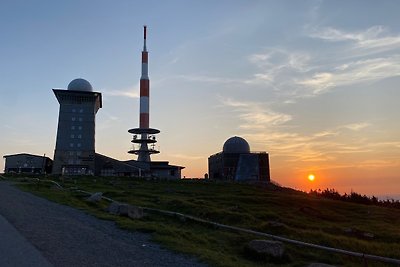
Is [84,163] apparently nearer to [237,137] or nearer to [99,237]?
[237,137]

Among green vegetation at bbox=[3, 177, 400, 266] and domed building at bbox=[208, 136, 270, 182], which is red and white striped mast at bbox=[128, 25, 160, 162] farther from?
green vegetation at bbox=[3, 177, 400, 266]

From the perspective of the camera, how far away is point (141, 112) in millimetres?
82500

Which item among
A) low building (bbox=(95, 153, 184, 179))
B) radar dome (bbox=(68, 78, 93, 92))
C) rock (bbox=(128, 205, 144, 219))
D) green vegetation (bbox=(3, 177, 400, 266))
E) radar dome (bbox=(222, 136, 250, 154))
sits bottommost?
green vegetation (bbox=(3, 177, 400, 266))

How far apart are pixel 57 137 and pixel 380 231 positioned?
6806cm

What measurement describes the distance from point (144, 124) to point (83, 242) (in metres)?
72.8

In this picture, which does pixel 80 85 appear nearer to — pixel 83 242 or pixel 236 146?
pixel 236 146

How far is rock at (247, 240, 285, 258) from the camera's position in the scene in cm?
1177

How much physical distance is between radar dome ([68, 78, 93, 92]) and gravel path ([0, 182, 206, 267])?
68.1 metres

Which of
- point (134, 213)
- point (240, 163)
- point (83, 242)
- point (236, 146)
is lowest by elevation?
point (83, 242)

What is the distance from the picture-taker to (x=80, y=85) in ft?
269

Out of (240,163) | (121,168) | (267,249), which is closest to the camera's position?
(267,249)

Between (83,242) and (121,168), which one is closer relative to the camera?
(83,242)

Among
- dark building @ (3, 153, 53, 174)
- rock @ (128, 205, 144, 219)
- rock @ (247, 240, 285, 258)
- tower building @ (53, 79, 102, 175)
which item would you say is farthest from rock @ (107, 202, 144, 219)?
dark building @ (3, 153, 53, 174)

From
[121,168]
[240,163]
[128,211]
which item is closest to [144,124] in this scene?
[121,168]
